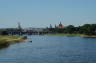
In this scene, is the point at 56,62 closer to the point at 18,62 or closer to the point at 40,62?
the point at 40,62

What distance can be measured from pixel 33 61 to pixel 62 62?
17.7 feet

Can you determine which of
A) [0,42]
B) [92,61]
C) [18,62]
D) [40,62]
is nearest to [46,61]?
[40,62]

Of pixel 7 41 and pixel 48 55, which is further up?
pixel 7 41

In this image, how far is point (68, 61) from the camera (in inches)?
2004

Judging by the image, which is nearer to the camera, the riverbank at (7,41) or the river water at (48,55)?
the river water at (48,55)

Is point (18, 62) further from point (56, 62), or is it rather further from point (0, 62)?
point (56, 62)

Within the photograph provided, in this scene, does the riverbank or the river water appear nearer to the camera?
the river water

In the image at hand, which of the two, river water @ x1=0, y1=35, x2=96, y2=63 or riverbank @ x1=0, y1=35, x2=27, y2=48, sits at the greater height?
riverbank @ x1=0, y1=35, x2=27, y2=48

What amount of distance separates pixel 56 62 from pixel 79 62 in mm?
4169

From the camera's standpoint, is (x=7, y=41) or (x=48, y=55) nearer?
(x=48, y=55)

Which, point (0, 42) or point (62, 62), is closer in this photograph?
point (62, 62)

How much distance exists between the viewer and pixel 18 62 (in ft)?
165

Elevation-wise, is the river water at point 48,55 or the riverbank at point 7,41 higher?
the riverbank at point 7,41

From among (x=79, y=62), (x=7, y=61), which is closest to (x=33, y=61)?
(x=7, y=61)
